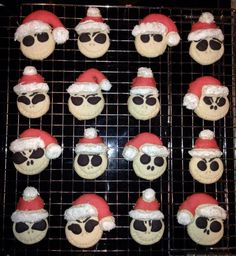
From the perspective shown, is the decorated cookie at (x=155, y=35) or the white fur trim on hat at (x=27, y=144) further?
the decorated cookie at (x=155, y=35)

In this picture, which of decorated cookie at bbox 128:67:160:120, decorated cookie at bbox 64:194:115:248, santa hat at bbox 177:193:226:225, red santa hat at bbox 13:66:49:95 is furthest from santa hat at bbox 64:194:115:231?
red santa hat at bbox 13:66:49:95

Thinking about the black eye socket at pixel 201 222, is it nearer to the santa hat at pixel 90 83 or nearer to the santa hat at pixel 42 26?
the santa hat at pixel 90 83

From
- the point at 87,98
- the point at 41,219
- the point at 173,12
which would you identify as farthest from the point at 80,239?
the point at 173,12

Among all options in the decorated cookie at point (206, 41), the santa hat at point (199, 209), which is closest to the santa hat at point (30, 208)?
the santa hat at point (199, 209)

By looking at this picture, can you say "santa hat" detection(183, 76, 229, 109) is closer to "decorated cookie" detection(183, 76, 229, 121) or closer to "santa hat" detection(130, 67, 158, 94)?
"decorated cookie" detection(183, 76, 229, 121)

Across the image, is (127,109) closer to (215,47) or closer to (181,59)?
(181,59)

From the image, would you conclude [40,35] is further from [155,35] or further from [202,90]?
[202,90]
